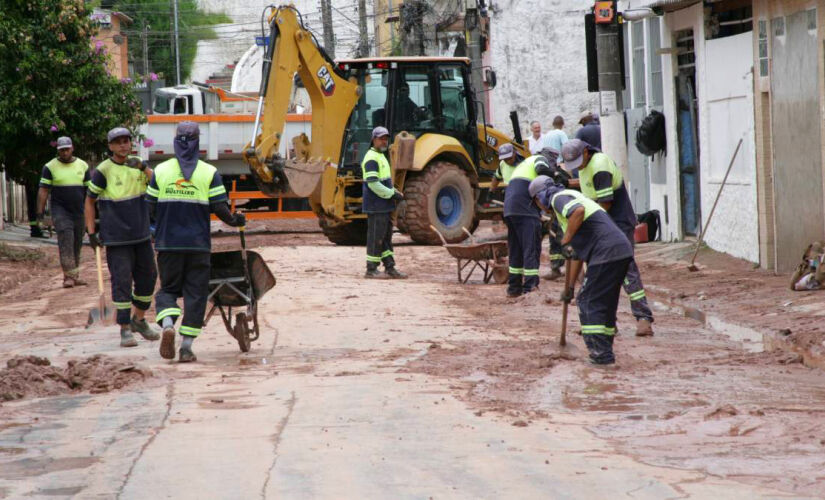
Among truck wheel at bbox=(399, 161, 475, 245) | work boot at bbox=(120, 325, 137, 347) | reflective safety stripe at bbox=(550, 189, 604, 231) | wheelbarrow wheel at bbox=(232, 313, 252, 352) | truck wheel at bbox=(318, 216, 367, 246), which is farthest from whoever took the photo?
truck wheel at bbox=(318, 216, 367, 246)

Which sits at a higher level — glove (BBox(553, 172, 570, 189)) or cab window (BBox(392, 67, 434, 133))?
cab window (BBox(392, 67, 434, 133))

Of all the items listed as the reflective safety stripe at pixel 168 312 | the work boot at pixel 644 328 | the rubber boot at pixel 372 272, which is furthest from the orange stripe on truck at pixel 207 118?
the reflective safety stripe at pixel 168 312

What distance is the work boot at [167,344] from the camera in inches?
385

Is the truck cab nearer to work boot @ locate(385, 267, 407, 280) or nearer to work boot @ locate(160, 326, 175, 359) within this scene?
work boot @ locate(385, 267, 407, 280)

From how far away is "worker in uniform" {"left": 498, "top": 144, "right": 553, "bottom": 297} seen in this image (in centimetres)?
1443

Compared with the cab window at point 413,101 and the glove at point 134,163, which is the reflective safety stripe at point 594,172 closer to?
the glove at point 134,163

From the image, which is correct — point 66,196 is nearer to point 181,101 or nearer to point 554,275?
point 554,275

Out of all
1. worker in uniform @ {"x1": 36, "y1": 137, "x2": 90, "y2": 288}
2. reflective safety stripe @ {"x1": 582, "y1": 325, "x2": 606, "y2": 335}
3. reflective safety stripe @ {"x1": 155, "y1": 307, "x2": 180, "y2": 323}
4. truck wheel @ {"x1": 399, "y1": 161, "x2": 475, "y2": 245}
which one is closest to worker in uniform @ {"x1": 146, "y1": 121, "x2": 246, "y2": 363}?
reflective safety stripe @ {"x1": 155, "y1": 307, "x2": 180, "y2": 323}

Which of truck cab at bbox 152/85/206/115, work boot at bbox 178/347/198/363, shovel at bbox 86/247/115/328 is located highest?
truck cab at bbox 152/85/206/115

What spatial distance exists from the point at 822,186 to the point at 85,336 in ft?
25.6

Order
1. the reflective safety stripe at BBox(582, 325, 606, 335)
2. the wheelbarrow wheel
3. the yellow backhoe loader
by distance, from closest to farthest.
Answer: the reflective safety stripe at BBox(582, 325, 606, 335) → the wheelbarrow wheel → the yellow backhoe loader

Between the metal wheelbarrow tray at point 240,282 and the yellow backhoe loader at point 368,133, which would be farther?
the yellow backhoe loader at point 368,133

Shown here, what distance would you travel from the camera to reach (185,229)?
989 cm

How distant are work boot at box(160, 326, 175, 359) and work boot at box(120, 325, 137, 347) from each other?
1090 mm
